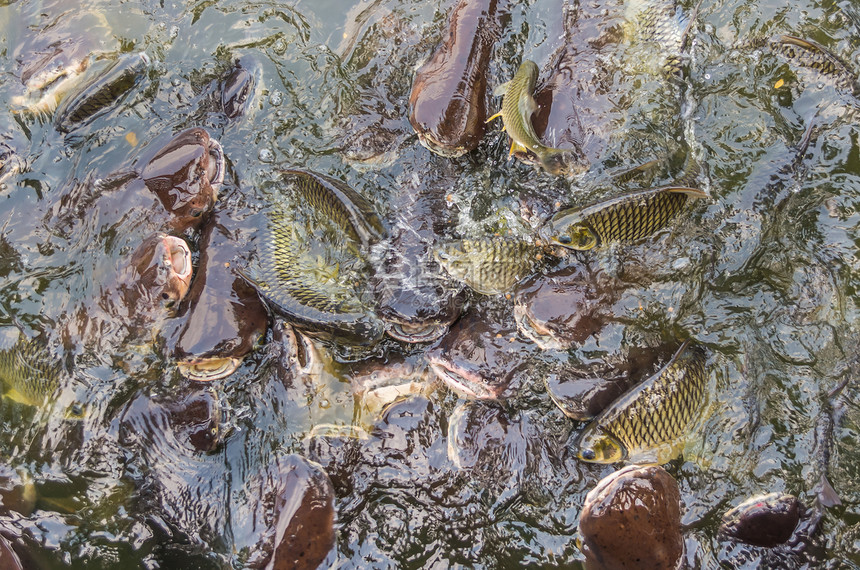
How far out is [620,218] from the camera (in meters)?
2.96

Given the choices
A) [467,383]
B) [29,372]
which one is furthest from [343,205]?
[29,372]

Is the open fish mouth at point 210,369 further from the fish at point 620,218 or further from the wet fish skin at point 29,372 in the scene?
the fish at point 620,218

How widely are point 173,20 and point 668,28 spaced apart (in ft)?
12.2

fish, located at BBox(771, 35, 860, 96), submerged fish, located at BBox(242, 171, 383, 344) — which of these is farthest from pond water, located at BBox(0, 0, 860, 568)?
submerged fish, located at BBox(242, 171, 383, 344)

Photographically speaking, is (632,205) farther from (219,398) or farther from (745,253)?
(219,398)

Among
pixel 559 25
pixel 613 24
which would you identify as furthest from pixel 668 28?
pixel 559 25

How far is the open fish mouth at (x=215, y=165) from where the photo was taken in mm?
3551

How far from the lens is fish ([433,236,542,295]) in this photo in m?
3.26

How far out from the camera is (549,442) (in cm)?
312

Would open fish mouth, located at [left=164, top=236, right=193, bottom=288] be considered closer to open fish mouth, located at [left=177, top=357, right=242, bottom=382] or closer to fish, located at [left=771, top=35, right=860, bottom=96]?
open fish mouth, located at [left=177, top=357, right=242, bottom=382]

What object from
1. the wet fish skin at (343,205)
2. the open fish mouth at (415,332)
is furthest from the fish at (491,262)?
the wet fish skin at (343,205)

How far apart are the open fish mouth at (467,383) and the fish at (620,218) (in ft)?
3.09

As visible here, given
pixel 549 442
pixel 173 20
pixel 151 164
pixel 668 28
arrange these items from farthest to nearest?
pixel 173 20 → pixel 668 28 → pixel 151 164 → pixel 549 442

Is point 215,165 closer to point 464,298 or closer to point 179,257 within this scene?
point 179,257
